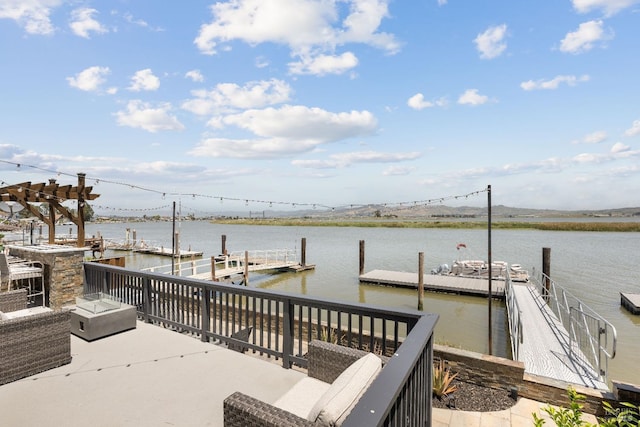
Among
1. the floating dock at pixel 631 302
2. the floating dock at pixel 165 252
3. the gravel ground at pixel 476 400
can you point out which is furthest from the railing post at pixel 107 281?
the floating dock at pixel 165 252

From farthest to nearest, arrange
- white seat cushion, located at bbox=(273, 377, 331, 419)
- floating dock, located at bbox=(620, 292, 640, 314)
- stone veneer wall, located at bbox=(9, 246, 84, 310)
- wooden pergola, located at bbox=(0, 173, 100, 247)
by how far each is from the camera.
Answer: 1. floating dock, located at bbox=(620, 292, 640, 314)
2. wooden pergola, located at bbox=(0, 173, 100, 247)
3. stone veneer wall, located at bbox=(9, 246, 84, 310)
4. white seat cushion, located at bbox=(273, 377, 331, 419)

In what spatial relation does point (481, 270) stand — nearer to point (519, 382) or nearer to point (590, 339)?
point (590, 339)

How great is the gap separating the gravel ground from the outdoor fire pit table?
404 cm

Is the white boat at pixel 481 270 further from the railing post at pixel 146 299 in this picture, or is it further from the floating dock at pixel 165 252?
the floating dock at pixel 165 252

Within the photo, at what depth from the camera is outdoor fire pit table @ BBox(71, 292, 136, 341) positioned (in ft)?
12.1

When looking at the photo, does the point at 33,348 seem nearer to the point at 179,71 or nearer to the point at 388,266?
the point at 179,71

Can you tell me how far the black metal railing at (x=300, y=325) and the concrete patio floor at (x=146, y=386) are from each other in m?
0.25

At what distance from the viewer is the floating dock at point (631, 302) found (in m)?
10.2

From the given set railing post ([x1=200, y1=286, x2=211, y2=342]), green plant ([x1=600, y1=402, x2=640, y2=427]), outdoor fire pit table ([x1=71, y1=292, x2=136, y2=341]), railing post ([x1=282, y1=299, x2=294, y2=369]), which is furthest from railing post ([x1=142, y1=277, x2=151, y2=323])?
green plant ([x1=600, y1=402, x2=640, y2=427])

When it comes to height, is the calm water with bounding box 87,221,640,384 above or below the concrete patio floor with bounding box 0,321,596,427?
below

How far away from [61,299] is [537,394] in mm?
6984

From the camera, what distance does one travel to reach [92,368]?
310cm

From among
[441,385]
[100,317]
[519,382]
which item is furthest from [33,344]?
[519,382]

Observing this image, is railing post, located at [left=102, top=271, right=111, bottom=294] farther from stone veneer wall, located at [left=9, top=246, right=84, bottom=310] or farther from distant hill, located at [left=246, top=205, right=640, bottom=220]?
distant hill, located at [left=246, top=205, right=640, bottom=220]
